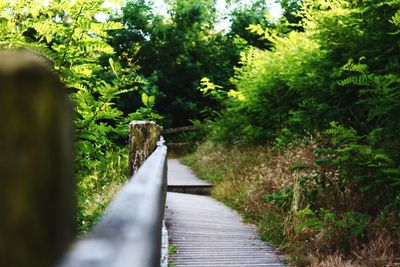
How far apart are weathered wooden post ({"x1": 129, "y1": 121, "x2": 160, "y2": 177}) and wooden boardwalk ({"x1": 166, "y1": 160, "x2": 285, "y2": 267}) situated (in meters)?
1.26

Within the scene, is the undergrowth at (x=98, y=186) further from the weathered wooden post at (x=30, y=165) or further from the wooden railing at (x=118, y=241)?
the weathered wooden post at (x=30, y=165)

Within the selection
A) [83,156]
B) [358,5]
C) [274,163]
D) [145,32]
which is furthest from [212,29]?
[83,156]

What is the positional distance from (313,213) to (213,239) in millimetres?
1701

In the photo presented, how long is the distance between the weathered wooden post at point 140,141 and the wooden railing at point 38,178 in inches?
175

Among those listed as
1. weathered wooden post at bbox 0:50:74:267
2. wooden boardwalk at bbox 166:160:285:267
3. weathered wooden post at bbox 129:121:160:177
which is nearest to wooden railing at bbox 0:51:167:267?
weathered wooden post at bbox 0:50:74:267

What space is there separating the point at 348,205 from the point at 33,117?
5486 mm

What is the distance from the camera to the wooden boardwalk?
5387 mm

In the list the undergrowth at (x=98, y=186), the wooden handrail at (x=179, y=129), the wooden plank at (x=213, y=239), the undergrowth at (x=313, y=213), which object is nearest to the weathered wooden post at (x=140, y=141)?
the undergrowth at (x=98, y=186)

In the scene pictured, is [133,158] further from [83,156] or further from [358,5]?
[358,5]

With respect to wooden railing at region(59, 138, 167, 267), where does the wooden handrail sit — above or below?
below

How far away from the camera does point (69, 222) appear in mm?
542

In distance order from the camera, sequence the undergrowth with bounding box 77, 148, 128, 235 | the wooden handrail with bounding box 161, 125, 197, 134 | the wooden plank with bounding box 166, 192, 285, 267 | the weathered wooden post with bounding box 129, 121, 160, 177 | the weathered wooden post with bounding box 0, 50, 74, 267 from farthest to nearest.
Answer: the wooden handrail with bounding box 161, 125, 197, 134
the wooden plank with bounding box 166, 192, 285, 267
the weathered wooden post with bounding box 129, 121, 160, 177
the undergrowth with bounding box 77, 148, 128, 235
the weathered wooden post with bounding box 0, 50, 74, 267

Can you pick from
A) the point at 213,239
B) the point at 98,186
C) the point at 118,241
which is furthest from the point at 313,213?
the point at 118,241

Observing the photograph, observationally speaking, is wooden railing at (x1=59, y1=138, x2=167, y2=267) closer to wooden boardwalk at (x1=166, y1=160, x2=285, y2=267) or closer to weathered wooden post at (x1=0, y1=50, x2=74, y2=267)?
weathered wooden post at (x1=0, y1=50, x2=74, y2=267)
